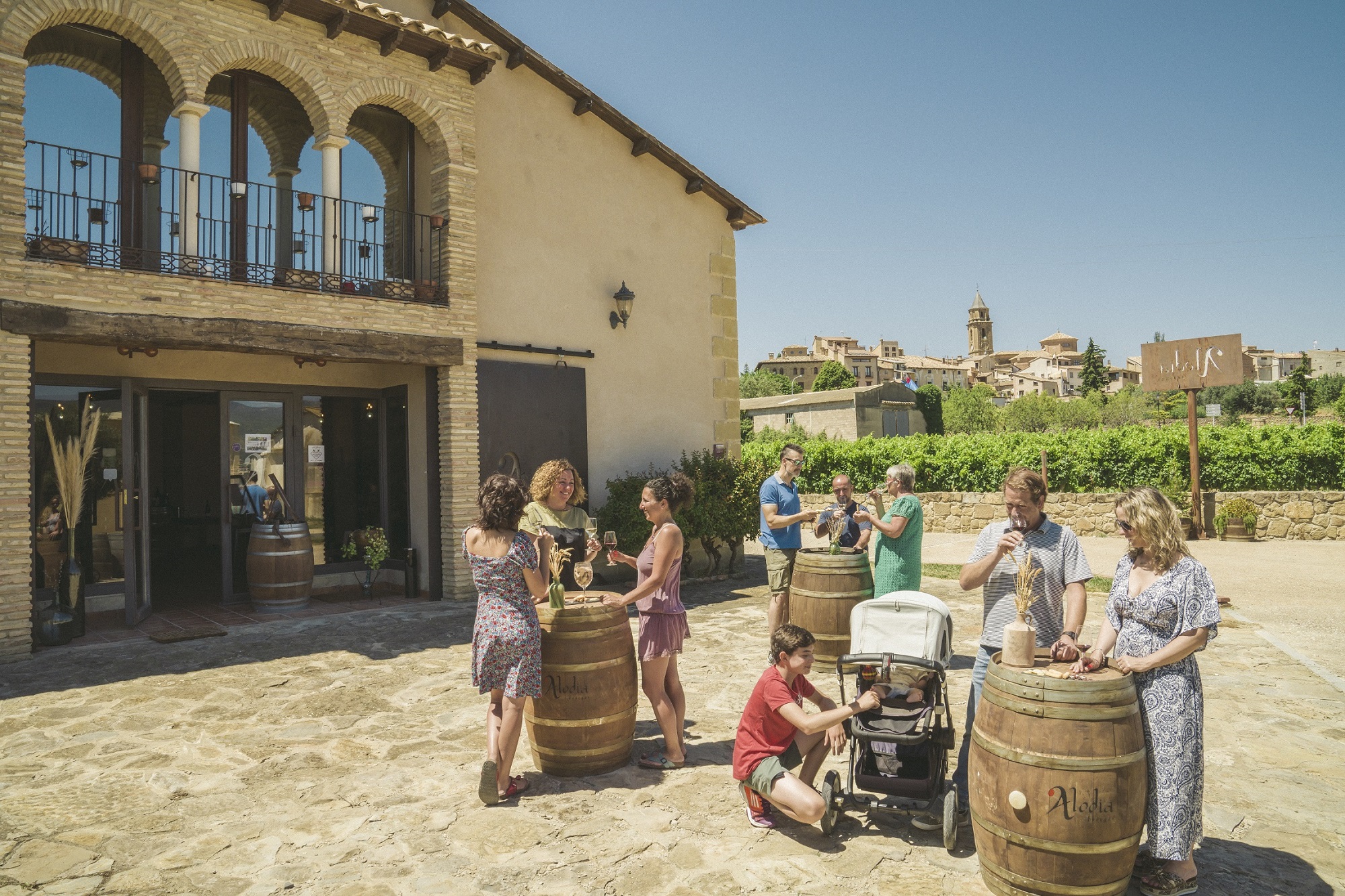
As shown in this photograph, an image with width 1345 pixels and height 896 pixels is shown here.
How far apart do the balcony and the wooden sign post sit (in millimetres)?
13195

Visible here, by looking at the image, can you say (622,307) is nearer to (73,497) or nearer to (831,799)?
(73,497)

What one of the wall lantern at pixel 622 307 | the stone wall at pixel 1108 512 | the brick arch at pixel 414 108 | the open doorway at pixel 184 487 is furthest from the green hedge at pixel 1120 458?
the open doorway at pixel 184 487

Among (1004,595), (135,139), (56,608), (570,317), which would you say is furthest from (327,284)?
(1004,595)

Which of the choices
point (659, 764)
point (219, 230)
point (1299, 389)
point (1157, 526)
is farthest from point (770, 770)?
point (1299, 389)

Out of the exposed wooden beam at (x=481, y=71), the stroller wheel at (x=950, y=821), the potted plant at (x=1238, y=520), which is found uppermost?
the exposed wooden beam at (x=481, y=71)

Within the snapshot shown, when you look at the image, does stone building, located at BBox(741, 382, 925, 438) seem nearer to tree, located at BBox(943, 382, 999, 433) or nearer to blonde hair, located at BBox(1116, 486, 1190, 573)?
tree, located at BBox(943, 382, 999, 433)

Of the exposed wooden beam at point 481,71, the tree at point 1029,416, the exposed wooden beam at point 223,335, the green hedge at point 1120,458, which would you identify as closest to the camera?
the exposed wooden beam at point 223,335

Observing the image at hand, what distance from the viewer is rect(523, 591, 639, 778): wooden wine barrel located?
4418mm

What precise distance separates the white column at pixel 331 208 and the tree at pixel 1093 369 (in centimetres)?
8451

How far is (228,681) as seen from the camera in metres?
6.55

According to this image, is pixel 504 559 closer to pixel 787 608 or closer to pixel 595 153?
pixel 787 608

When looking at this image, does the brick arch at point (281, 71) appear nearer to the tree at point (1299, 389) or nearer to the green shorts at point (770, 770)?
the green shorts at point (770, 770)

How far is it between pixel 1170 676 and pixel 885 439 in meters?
18.0

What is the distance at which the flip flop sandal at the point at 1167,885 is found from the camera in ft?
10.7
